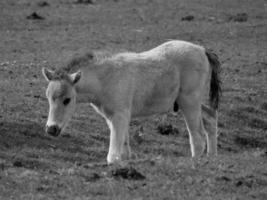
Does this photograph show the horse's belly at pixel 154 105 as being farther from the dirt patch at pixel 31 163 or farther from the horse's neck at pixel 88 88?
the dirt patch at pixel 31 163

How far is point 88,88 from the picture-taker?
12547 mm

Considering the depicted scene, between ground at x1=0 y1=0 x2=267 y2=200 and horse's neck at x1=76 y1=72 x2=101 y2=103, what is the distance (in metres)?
1.21

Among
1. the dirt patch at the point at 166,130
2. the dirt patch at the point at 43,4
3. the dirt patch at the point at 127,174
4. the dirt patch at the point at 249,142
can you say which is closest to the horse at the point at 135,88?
the dirt patch at the point at 127,174

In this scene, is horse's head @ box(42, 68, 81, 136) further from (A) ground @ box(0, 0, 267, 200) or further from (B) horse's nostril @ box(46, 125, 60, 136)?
(A) ground @ box(0, 0, 267, 200)

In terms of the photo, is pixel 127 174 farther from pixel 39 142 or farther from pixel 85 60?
pixel 39 142

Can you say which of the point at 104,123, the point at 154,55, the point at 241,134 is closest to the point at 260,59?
the point at 241,134

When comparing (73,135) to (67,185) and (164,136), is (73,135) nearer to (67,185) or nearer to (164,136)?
(164,136)

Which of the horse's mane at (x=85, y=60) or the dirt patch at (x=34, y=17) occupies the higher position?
the horse's mane at (x=85, y=60)

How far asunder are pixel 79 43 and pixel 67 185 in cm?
1705

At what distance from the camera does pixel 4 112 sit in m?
16.9

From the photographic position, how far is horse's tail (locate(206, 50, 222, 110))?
14.2 m

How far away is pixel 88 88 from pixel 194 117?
2.29 meters

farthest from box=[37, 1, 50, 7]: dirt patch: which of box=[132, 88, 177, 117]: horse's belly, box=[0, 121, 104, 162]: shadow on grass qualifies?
box=[132, 88, 177, 117]: horse's belly

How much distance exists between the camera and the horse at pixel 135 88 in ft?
40.2
